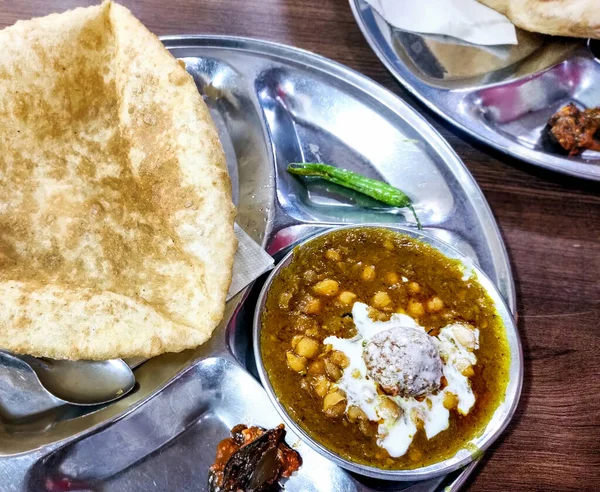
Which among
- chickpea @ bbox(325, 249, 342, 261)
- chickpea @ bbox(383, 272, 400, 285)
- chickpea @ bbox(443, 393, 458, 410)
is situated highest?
chickpea @ bbox(325, 249, 342, 261)

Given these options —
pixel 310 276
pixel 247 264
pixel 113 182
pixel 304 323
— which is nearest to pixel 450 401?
pixel 304 323

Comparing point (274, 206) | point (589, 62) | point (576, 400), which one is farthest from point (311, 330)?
point (589, 62)

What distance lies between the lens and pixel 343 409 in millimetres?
2375

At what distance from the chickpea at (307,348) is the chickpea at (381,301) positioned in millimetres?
376

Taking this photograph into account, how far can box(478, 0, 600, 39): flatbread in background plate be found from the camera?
10.2 ft

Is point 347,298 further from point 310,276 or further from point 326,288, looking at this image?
point 310,276

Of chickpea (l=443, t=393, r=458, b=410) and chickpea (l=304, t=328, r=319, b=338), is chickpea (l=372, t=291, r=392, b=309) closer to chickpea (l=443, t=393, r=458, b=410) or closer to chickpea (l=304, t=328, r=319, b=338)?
chickpea (l=304, t=328, r=319, b=338)

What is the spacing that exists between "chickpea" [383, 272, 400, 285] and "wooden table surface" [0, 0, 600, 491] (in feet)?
2.74

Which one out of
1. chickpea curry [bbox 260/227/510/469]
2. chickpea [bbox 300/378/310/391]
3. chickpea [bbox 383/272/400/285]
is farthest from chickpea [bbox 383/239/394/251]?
chickpea [bbox 300/378/310/391]

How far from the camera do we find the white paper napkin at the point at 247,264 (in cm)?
252

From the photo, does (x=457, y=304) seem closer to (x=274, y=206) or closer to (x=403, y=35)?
(x=274, y=206)

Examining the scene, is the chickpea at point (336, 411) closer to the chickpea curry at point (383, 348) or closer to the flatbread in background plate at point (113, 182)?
the chickpea curry at point (383, 348)

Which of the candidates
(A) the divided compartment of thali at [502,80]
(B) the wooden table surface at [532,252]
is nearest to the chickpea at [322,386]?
(B) the wooden table surface at [532,252]

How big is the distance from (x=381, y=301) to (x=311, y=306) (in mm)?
352
